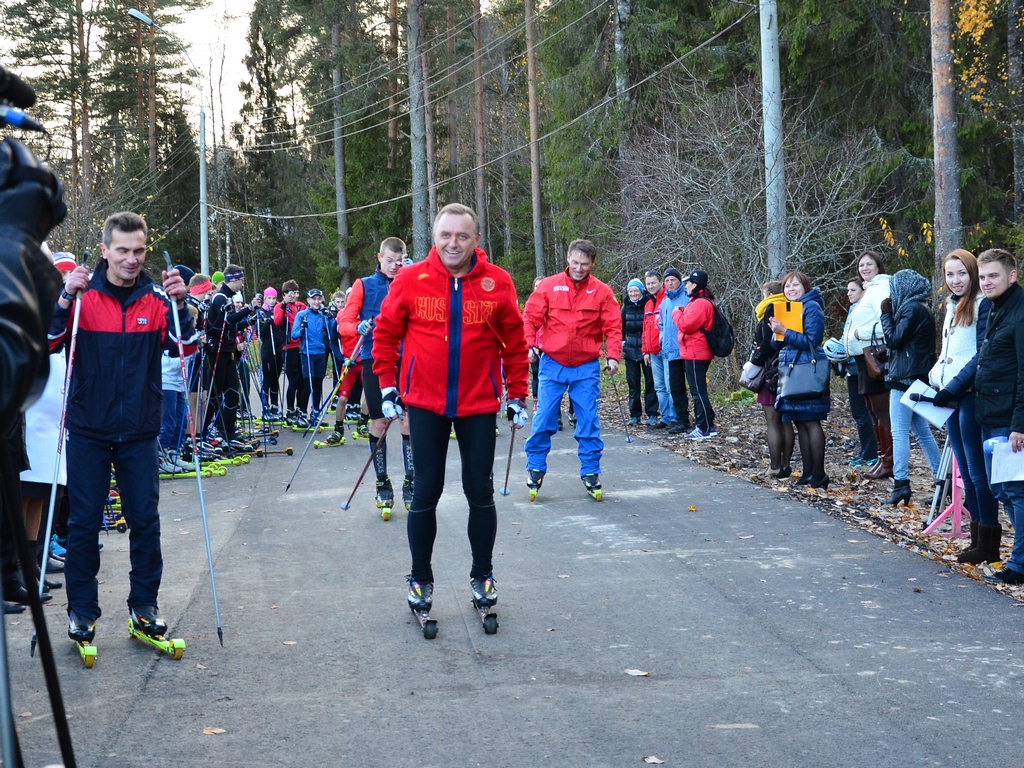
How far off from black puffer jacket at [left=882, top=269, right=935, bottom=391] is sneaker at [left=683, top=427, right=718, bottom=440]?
17.7 ft

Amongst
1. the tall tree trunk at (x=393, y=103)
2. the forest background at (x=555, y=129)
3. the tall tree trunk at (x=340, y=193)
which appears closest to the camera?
the forest background at (x=555, y=129)

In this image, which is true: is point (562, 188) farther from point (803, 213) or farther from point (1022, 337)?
point (1022, 337)

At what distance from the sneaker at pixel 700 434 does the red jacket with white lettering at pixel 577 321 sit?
A: 15.1ft

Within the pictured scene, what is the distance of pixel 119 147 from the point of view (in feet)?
154

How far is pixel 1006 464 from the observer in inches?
269

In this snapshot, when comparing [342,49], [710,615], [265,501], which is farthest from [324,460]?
[342,49]

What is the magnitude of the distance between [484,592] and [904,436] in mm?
4863

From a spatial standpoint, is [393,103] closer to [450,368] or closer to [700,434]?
[700,434]

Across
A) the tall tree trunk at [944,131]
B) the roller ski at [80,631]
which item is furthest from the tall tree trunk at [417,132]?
the roller ski at [80,631]

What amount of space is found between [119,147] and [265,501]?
4041cm

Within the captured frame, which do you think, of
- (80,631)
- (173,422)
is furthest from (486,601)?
(173,422)

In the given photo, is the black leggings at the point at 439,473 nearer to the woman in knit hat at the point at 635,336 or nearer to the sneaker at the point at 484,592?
the sneaker at the point at 484,592

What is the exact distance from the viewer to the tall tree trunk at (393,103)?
1738 inches

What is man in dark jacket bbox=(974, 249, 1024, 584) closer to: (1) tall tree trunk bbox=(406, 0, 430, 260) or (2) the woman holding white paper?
(2) the woman holding white paper
